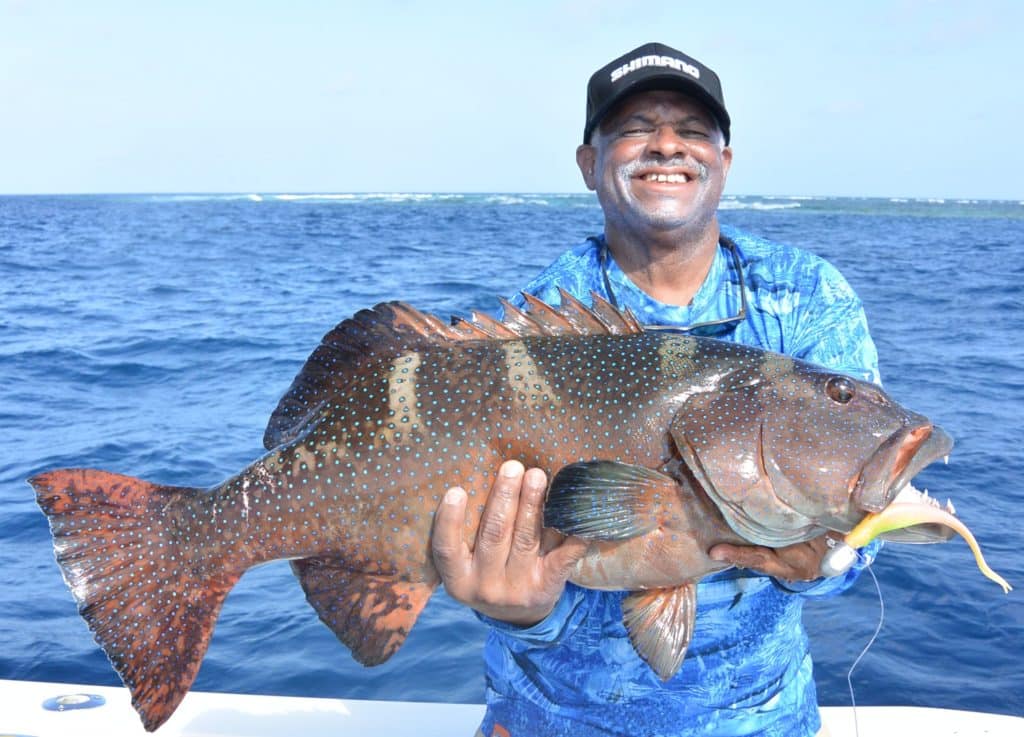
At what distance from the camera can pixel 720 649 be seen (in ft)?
9.95

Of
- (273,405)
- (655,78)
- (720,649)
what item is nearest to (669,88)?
(655,78)

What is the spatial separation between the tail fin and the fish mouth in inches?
74.5

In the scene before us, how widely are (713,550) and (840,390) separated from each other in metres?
0.61

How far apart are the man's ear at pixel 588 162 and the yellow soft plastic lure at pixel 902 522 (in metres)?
1.76

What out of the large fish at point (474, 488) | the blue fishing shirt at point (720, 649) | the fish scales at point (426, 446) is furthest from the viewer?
the blue fishing shirt at point (720, 649)

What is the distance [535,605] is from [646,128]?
1800 millimetres

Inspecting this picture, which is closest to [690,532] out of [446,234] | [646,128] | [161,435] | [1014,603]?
[646,128]

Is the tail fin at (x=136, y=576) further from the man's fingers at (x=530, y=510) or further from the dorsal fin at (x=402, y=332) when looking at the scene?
the man's fingers at (x=530, y=510)

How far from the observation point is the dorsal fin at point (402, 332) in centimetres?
303

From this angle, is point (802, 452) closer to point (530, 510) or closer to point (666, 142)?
point (530, 510)

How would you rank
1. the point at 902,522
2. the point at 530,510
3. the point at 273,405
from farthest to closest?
the point at 273,405, the point at 530,510, the point at 902,522

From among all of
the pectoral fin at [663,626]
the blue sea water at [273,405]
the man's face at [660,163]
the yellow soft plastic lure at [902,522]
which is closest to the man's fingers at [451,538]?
the pectoral fin at [663,626]

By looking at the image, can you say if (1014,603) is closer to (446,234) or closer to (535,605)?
(535,605)

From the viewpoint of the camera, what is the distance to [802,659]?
324cm
